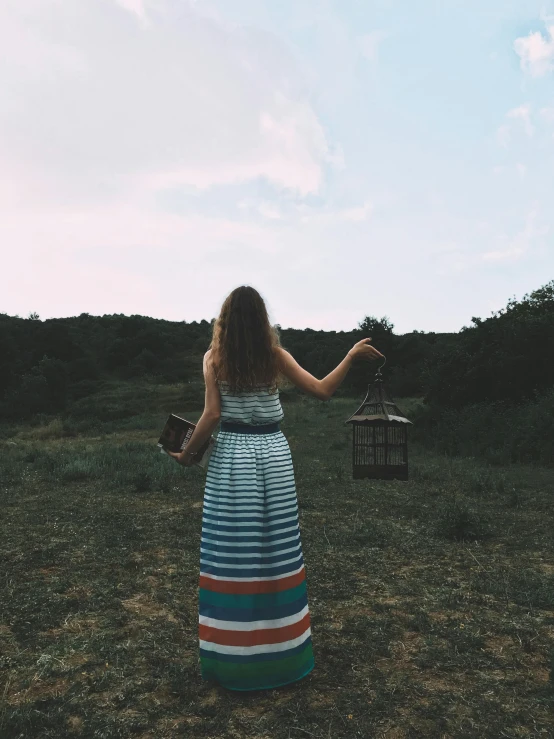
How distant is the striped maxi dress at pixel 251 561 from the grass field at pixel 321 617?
0.20 m

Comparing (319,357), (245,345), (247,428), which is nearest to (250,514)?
(247,428)

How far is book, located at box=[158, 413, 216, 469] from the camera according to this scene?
11.6 feet

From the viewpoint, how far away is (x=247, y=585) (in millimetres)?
3330

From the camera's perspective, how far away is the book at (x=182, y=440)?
11.6 feet

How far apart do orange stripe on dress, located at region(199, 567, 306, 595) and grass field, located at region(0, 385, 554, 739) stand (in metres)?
0.60

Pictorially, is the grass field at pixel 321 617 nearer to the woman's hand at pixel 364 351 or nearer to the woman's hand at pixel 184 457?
the woman's hand at pixel 184 457

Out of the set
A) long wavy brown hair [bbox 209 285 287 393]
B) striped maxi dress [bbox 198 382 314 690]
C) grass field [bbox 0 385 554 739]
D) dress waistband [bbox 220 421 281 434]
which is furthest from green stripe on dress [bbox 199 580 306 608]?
long wavy brown hair [bbox 209 285 287 393]

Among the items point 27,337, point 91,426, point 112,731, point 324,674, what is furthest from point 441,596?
point 27,337

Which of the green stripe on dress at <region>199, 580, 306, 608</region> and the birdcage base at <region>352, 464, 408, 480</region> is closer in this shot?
the green stripe on dress at <region>199, 580, 306, 608</region>

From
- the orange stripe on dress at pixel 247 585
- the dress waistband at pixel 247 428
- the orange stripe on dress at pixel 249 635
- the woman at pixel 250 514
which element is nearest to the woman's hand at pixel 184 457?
the woman at pixel 250 514

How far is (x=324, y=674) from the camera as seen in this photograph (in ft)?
12.0

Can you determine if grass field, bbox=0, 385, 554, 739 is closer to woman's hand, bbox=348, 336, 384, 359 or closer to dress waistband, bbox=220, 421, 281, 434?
dress waistband, bbox=220, 421, 281, 434

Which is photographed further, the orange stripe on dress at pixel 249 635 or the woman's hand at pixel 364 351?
the woman's hand at pixel 364 351

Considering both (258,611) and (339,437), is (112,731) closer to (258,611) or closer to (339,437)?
(258,611)
